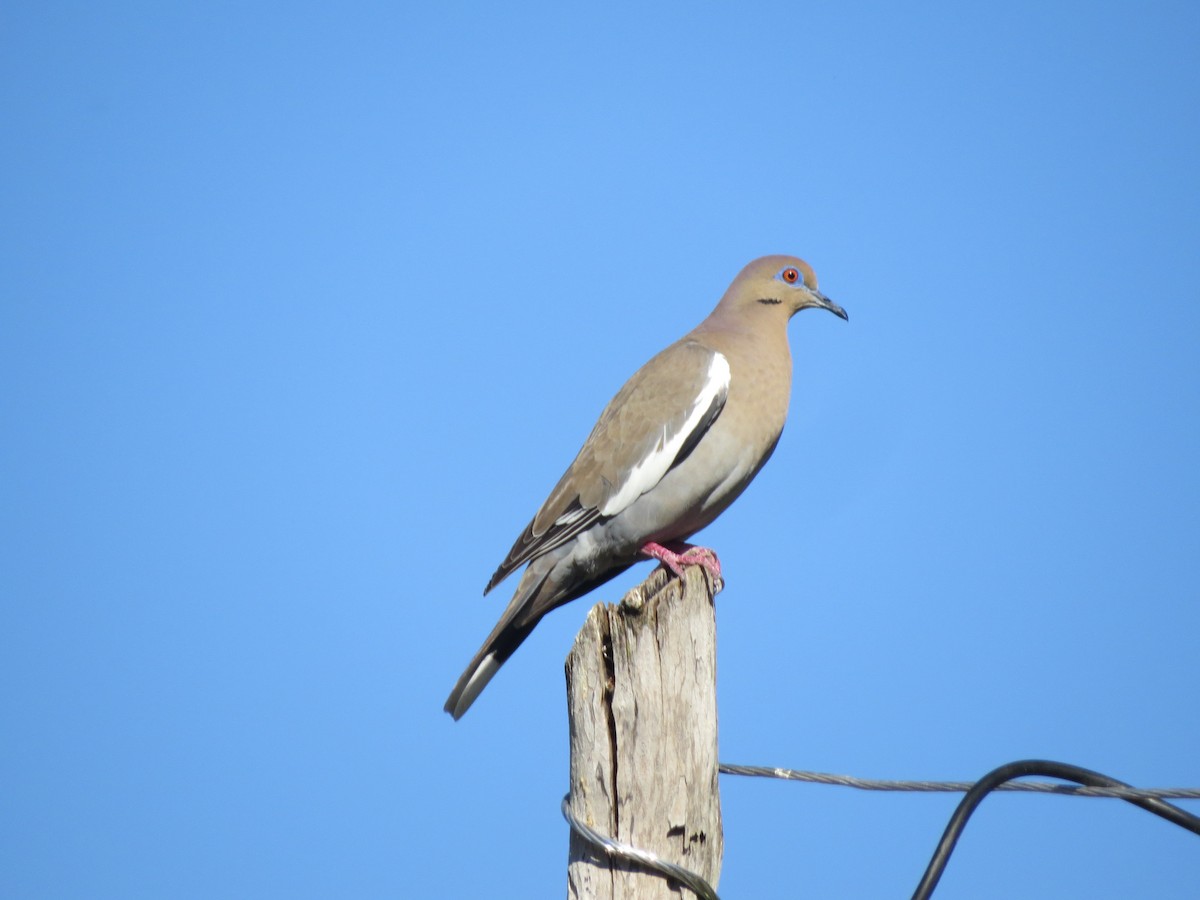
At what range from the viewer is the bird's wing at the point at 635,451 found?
4820 mm

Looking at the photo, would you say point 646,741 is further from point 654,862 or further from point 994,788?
point 994,788

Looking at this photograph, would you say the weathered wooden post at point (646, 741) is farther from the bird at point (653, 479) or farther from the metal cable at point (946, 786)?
the bird at point (653, 479)

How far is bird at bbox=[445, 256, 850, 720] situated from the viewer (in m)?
4.77

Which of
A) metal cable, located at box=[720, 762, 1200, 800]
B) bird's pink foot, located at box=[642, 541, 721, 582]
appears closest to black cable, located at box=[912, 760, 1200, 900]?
metal cable, located at box=[720, 762, 1200, 800]

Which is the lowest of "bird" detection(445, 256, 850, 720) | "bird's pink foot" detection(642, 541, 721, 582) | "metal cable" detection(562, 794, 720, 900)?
"metal cable" detection(562, 794, 720, 900)

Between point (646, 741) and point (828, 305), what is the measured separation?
11.2ft

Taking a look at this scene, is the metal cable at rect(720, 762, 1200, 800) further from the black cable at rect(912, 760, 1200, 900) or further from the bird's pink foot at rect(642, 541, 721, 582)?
the bird's pink foot at rect(642, 541, 721, 582)

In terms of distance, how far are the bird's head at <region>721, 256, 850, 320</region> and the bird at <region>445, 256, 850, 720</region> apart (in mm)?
515

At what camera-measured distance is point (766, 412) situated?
4941 mm

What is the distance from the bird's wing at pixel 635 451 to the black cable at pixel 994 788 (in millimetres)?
2205

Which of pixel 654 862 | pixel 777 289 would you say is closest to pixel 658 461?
pixel 777 289

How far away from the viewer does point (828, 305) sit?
5.82 metres

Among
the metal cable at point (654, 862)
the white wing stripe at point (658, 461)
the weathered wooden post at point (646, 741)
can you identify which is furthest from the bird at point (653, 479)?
the metal cable at point (654, 862)

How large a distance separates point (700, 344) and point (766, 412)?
49cm
